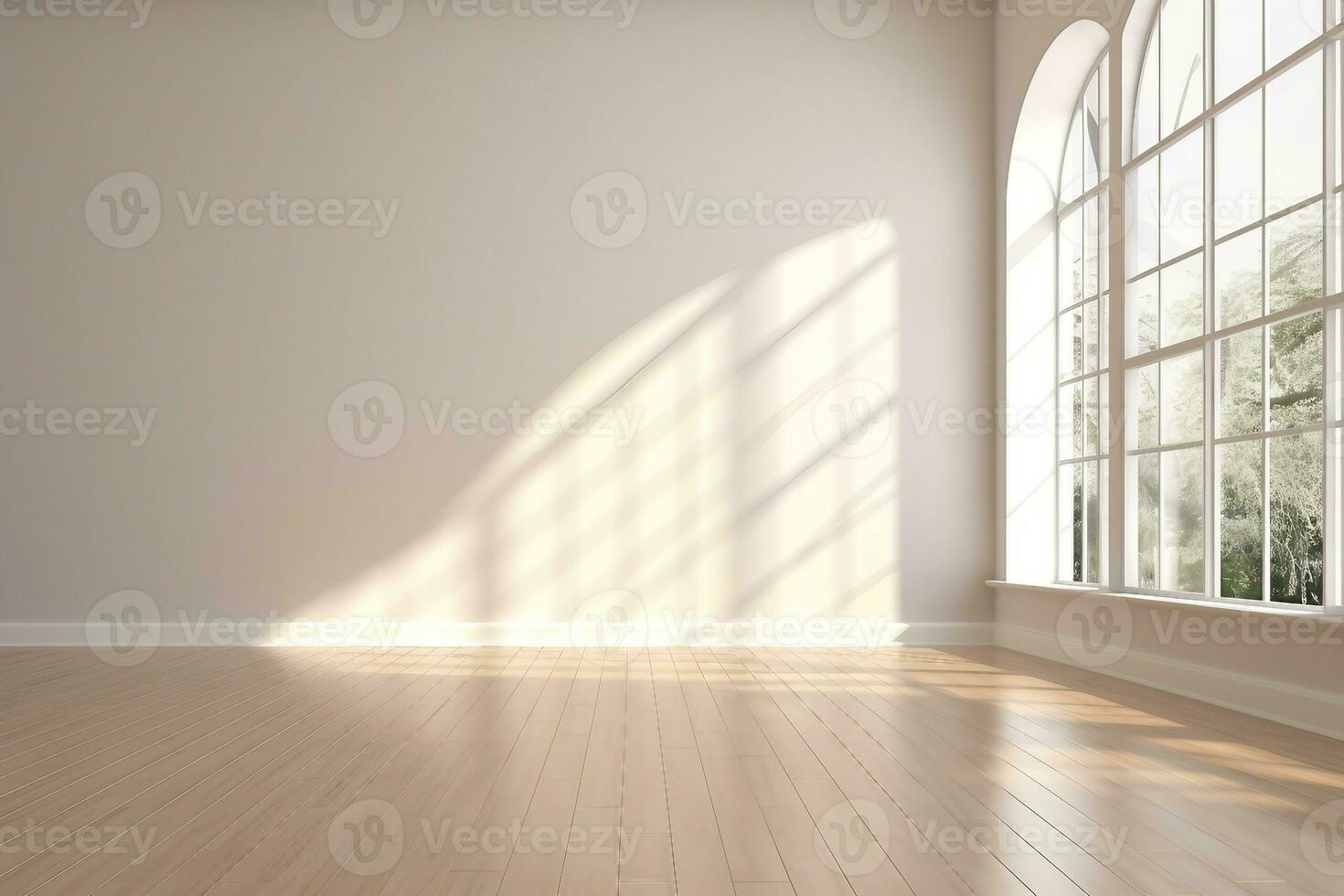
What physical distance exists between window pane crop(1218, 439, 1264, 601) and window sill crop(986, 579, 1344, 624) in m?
0.15

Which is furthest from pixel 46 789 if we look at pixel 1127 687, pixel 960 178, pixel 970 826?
pixel 960 178

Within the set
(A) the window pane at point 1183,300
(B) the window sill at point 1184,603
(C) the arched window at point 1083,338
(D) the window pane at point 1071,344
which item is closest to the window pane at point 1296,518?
(B) the window sill at point 1184,603

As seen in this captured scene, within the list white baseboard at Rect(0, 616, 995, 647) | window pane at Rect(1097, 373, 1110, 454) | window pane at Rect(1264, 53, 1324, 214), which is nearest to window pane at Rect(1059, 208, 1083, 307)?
window pane at Rect(1097, 373, 1110, 454)

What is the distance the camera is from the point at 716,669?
4.95 metres

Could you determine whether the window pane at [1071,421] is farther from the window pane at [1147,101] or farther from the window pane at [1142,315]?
the window pane at [1147,101]

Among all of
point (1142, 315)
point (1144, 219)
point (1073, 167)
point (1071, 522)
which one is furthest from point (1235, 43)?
point (1071, 522)

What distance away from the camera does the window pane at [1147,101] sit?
4.74m

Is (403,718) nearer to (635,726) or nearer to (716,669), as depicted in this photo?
(635,726)

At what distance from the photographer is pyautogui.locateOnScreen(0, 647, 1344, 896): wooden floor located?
1969 millimetres

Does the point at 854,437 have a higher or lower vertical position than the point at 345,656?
higher

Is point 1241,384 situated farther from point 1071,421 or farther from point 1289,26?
point 1071,421

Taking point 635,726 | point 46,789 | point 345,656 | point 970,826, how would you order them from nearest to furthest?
point 970,826 < point 46,789 < point 635,726 < point 345,656

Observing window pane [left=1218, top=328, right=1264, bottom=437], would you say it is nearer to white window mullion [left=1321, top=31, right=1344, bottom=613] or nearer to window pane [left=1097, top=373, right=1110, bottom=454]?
white window mullion [left=1321, top=31, right=1344, bottom=613]

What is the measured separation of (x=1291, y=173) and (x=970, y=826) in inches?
116
